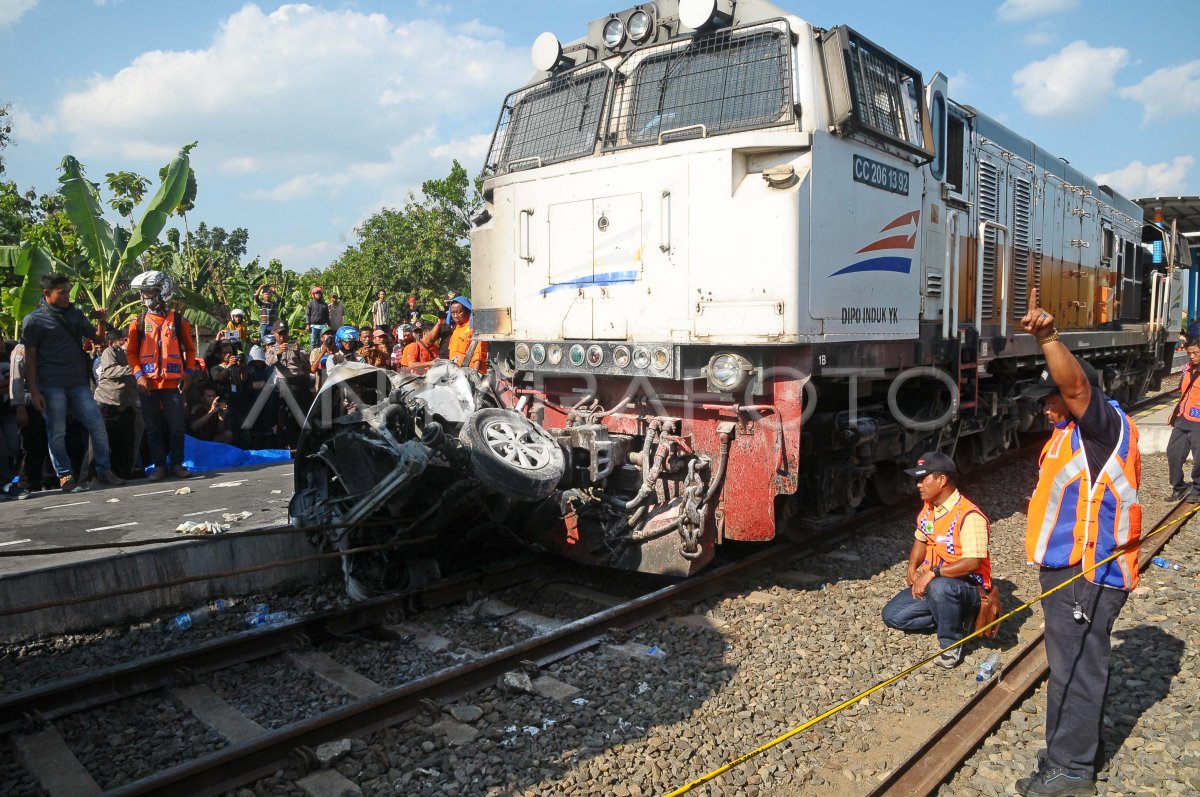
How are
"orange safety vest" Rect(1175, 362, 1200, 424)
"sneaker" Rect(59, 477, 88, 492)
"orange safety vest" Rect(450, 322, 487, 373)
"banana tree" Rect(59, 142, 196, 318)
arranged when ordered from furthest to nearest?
"banana tree" Rect(59, 142, 196, 318) < "orange safety vest" Rect(1175, 362, 1200, 424) < "orange safety vest" Rect(450, 322, 487, 373) < "sneaker" Rect(59, 477, 88, 492)

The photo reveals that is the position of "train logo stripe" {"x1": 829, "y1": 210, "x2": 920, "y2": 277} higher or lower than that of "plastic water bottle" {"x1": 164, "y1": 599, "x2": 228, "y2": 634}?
higher

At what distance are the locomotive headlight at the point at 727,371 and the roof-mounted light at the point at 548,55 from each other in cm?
281

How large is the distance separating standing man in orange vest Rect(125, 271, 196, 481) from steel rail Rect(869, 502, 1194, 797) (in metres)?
7.24

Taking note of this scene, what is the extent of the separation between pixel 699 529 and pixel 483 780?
2.24 meters

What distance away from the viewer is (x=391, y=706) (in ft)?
12.7

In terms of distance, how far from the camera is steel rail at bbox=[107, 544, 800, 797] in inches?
129

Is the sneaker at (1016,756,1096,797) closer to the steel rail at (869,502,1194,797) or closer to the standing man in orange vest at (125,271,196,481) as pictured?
the steel rail at (869,502,1194,797)

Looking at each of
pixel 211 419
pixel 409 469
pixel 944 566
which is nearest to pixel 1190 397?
pixel 944 566

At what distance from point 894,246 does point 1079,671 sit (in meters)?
3.44

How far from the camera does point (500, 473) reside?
4.69 m

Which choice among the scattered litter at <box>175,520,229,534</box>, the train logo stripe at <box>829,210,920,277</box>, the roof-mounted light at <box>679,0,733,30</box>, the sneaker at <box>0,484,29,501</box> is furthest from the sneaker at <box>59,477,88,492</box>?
the train logo stripe at <box>829,210,920,277</box>

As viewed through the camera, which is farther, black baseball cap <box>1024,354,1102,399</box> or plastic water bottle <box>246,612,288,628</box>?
plastic water bottle <box>246,612,288,628</box>

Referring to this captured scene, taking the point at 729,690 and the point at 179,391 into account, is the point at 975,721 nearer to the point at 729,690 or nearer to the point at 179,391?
the point at 729,690

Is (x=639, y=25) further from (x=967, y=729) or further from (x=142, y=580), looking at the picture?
(x=142, y=580)
